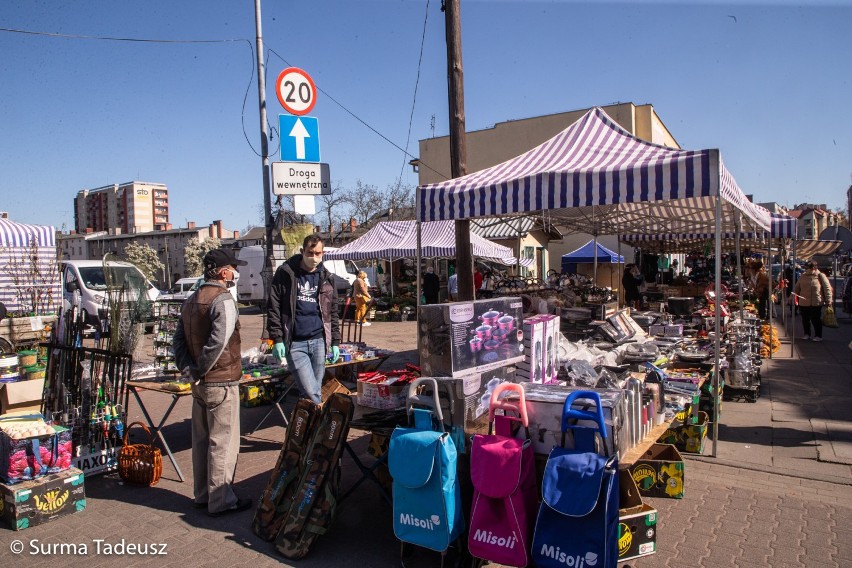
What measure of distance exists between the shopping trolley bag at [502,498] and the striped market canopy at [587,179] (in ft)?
8.69

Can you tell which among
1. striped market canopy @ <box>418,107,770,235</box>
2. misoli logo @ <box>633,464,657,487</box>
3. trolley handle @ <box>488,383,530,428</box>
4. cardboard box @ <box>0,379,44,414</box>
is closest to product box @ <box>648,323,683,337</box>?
striped market canopy @ <box>418,107,770,235</box>

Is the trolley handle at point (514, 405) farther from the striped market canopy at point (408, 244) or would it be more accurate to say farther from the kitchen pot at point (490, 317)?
the striped market canopy at point (408, 244)

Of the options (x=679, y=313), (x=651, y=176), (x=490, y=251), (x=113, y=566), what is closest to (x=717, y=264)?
(x=651, y=176)

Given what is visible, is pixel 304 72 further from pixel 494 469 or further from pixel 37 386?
pixel 494 469

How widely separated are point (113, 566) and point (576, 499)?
2809mm

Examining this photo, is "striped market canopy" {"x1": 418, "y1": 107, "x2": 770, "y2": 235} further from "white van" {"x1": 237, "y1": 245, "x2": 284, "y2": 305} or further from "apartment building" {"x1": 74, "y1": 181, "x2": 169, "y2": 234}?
"apartment building" {"x1": 74, "y1": 181, "x2": 169, "y2": 234}

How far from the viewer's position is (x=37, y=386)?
615 cm

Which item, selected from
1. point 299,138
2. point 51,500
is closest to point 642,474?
point 51,500

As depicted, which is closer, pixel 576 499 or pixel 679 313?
pixel 576 499

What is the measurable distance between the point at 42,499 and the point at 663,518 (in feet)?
14.6

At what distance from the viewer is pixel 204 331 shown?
4.21 meters

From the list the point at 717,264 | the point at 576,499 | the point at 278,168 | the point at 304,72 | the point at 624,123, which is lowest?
the point at 576,499

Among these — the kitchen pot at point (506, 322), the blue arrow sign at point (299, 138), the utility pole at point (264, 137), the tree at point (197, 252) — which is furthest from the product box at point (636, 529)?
the tree at point (197, 252)

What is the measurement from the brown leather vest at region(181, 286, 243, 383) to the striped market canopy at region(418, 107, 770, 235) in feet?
8.74
